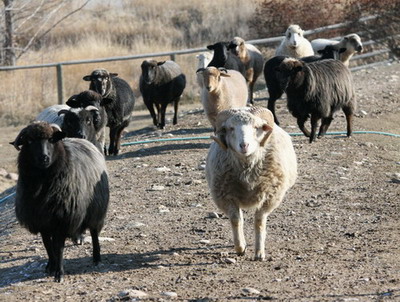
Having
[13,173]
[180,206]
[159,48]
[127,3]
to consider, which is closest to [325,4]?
[159,48]

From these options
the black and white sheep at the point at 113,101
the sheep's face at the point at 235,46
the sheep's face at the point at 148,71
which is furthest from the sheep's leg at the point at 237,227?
the sheep's face at the point at 235,46

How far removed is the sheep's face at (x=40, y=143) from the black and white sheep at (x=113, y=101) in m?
5.82

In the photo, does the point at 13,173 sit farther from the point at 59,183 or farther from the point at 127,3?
the point at 127,3

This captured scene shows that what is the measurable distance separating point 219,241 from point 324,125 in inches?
218

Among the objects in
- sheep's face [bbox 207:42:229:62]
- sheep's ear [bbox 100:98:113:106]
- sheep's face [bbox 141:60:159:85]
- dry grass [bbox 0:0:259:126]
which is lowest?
dry grass [bbox 0:0:259:126]

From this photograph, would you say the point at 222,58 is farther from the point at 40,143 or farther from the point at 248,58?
the point at 40,143

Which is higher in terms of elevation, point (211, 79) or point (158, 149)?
point (211, 79)

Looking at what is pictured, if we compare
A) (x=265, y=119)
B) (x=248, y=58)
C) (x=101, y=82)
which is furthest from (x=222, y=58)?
(x=265, y=119)

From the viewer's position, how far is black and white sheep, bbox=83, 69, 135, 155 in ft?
43.0

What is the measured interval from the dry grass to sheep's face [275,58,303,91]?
29.8 feet

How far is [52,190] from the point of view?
7301 mm

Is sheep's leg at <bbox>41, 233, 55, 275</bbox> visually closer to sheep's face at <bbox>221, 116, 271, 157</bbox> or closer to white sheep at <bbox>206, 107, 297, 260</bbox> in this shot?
white sheep at <bbox>206, 107, 297, 260</bbox>

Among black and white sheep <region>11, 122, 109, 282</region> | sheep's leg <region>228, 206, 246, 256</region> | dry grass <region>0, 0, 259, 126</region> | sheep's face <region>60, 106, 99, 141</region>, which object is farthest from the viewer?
dry grass <region>0, 0, 259, 126</region>

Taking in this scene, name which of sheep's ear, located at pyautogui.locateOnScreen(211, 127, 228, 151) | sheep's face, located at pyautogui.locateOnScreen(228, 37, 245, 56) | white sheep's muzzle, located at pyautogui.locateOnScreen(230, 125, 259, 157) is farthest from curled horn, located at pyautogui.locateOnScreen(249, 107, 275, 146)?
sheep's face, located at pyautogui.locateOnScreen(228, 37, 245, 56)
